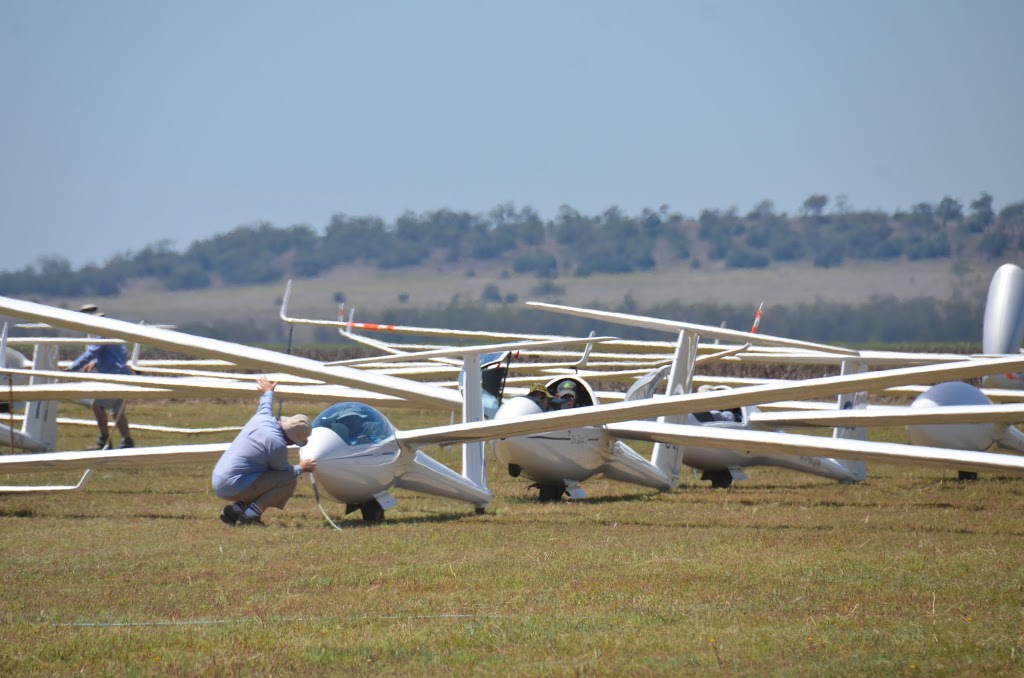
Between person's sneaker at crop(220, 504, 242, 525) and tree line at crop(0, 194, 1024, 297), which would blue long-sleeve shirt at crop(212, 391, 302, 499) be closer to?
person's sneaker at crop(220, 504, 242, 525)

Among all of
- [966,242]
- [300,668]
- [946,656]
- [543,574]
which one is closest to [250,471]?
[543,574]

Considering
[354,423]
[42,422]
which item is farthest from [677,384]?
[42,422]

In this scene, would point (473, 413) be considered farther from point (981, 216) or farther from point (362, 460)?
point (981, 216)

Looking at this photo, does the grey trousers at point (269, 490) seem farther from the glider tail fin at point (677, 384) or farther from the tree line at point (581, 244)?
the tree line at point (581, 244)

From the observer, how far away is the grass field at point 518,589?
4965 mm

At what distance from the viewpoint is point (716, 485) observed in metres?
13.8

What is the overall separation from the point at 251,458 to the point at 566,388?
3972 millimetres

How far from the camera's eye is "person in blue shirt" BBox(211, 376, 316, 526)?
8977 mm

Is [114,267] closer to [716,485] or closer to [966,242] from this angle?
[966,242]

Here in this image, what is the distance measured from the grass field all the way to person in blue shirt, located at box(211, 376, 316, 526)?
0.24 meters

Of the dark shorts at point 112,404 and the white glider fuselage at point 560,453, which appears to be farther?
the dark shorts at point 112,404

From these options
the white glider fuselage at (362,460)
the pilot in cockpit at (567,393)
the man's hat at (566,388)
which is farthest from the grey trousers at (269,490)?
the man's hat at (566,388)

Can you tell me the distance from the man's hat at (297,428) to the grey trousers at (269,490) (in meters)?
0.26

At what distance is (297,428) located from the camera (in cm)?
909
